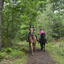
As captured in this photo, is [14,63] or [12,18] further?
[12,18]

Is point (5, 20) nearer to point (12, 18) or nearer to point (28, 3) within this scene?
point (12, 18)

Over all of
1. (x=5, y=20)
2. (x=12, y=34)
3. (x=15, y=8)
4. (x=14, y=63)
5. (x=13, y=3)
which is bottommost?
(x=14, y=63)

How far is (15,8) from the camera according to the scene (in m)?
8.89

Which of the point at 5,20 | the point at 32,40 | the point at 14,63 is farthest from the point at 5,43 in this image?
the point at 14,63

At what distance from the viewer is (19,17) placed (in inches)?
384

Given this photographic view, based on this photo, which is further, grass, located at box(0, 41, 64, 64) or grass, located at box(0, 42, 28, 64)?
grass, located at box(0, 41, 64, 64)

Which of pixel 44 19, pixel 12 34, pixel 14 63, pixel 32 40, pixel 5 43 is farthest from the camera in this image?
pixel 44 19

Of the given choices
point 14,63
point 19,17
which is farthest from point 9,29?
point 14,63

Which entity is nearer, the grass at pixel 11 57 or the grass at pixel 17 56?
the grass at pixel 11 57

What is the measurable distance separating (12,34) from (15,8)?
3.12 m

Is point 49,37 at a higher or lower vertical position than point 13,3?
lower

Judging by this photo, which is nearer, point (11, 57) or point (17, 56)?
point (11, 57)

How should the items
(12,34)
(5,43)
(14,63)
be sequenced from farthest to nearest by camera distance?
(12,34), (5,43), (14,63)

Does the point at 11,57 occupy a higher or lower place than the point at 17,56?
higher
